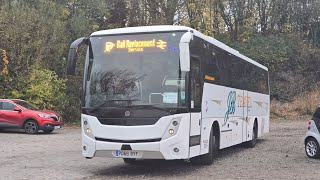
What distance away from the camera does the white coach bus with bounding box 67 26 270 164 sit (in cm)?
1067

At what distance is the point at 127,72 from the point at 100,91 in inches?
30.4

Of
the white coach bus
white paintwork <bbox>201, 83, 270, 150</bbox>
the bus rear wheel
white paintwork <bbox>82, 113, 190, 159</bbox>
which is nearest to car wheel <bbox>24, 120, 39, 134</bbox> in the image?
the bus rear wheel

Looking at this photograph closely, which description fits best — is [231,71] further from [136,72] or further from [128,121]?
[128,121]

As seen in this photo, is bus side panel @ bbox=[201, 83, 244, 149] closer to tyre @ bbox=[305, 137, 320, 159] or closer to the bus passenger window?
the bus passenger window

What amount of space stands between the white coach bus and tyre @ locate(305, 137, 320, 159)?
12.4 feet

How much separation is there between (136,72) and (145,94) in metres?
0.58

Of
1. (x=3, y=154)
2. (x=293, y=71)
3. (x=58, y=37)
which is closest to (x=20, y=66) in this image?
(x=58, y=37)

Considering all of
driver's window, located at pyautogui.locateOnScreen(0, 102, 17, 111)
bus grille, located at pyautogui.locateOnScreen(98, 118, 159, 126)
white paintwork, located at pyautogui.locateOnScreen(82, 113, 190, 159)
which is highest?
driver's window, located at pyautogui.locateOnScreen(0, 102, 17, 111)

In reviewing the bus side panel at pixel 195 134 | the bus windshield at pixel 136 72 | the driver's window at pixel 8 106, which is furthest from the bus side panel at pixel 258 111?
the driver's window at pixel 8 106

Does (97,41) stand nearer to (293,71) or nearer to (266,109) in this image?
(266,109)

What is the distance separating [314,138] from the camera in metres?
14.0

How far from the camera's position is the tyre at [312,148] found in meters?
14.0

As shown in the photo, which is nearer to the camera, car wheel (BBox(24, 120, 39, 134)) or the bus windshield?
the bus windshield

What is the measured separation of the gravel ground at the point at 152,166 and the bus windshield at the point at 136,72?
1.78 meters
